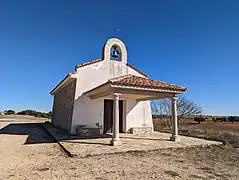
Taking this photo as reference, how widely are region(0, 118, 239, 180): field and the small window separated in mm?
8119

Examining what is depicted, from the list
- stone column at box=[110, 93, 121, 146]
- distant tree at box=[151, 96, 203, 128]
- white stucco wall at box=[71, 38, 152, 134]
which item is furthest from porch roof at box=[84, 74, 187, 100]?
distant tree at box=[151, 96, 203, 128]

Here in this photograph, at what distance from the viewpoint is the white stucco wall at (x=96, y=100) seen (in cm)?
1200

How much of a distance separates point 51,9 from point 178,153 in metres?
10.1

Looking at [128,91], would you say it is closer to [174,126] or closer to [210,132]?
[174,126]

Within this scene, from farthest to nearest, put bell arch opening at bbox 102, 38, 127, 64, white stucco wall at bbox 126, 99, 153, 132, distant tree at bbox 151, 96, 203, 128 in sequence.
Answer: distant tree at bbox 151, 96, 203, 128, white stucco wall at bbox 126, 99, 153, 132, bell arch opening at bbox 102, 38, 127, 64

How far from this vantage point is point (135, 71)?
14203mm

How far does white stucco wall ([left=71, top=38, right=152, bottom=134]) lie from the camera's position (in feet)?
39.4

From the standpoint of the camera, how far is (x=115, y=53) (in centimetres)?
1348

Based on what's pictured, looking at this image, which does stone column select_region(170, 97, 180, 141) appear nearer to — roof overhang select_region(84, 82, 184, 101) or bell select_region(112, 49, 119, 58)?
roof overhang select_region(84, 82, 184, 101)

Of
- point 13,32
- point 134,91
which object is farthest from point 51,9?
point 134,91

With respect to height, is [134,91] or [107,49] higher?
[107,49]

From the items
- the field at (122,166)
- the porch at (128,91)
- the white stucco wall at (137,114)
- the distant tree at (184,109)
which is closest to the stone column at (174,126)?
the porch at (128,91)

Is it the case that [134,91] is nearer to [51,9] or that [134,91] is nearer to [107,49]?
[107,49]

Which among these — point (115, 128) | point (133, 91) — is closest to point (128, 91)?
point (133, 91)
